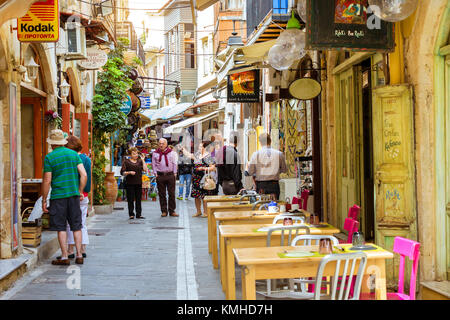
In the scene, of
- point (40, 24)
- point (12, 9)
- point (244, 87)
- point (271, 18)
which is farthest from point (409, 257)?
point (244, 87)

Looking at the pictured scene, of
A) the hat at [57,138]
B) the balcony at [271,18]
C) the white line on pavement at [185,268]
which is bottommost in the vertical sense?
the white line on pavement at [185,268]

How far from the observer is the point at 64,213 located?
31.6 feet

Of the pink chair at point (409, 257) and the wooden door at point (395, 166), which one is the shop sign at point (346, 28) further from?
the pink chair at point (409, 257)

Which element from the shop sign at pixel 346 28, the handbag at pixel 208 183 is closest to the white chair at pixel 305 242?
the shop sign at pixel 346 28

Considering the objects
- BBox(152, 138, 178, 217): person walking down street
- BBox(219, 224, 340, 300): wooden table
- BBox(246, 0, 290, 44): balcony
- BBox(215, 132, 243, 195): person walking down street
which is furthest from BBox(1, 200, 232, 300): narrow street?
BBox(246, 0, 290, 44): balcony

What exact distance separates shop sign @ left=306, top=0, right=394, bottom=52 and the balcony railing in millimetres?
6581

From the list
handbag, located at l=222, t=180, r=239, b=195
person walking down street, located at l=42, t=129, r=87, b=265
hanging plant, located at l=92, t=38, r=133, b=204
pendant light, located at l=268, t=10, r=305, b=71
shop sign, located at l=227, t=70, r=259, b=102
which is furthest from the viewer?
shop sign, located at l=227, t=70, r=259, b=102

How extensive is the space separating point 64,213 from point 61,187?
381 millimetres

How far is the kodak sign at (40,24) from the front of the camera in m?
9.74

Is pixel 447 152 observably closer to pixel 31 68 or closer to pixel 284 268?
pixel 284 268

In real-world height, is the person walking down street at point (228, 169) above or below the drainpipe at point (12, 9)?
below

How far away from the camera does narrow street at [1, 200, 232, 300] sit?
778cm

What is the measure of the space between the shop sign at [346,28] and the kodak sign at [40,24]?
423 cm

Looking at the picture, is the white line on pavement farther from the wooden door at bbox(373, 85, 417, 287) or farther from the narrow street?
the wooden door at bbox(373, 85, 417, 287)
